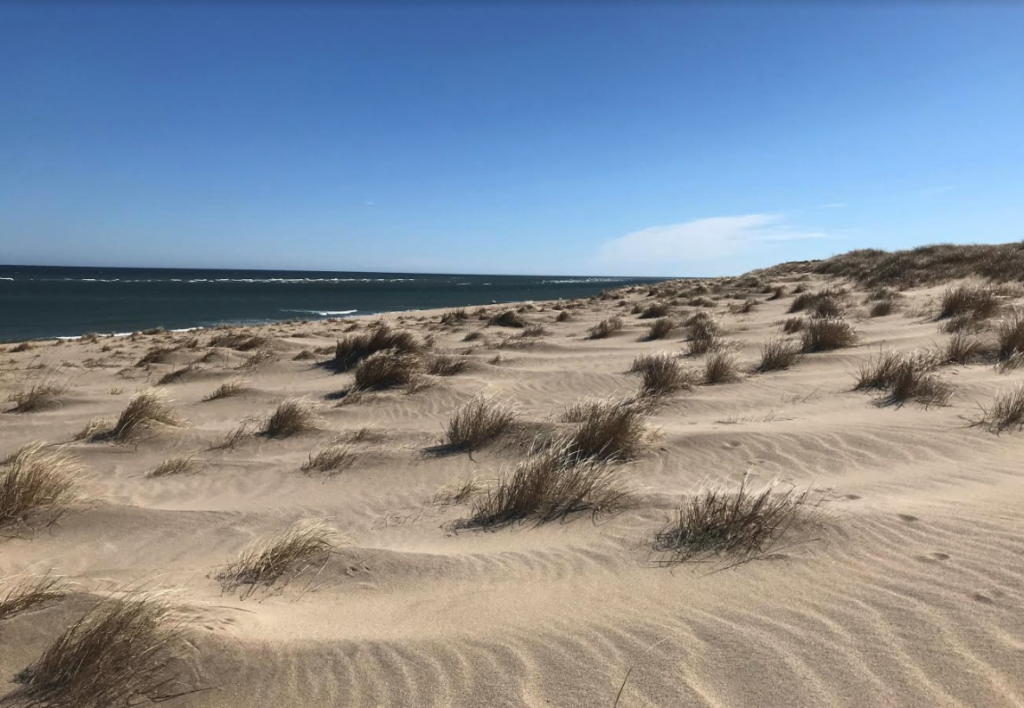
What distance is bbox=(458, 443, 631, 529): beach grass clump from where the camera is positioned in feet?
11.5

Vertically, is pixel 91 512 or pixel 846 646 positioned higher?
pixel 846 646

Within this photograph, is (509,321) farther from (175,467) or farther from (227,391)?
(175,467)

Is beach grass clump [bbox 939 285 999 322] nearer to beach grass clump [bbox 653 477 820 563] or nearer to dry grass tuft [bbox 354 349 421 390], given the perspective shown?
beach grass clump [bbox 653 477 820 563]

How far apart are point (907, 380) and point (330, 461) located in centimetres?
553

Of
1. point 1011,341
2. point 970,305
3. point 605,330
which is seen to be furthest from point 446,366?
point 970,305

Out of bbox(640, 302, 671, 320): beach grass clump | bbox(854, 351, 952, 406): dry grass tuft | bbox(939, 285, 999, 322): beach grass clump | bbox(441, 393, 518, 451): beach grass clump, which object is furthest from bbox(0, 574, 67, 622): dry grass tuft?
bbox(640, 302, 671, 320): beach grass clump

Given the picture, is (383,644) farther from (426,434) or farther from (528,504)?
(426,434)

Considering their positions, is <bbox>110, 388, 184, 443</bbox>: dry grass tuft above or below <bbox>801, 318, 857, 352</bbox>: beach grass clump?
below

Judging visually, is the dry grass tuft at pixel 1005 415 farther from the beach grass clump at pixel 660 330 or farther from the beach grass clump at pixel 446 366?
the beach grass clump at pixel 660 330

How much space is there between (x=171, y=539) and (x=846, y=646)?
3.70 m

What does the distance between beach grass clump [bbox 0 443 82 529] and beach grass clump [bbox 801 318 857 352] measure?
28.5 ft

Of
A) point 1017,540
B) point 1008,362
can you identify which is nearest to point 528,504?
point 1017,540

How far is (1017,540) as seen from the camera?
8.91ft

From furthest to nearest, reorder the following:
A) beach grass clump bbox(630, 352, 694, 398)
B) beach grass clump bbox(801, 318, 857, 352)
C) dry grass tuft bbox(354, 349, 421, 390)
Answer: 1. beach grass clump bbox(801, 318, 857, 352)
2. dry grass tuft bbox(354, 349, 421, 390)
3. beach grass clump bbox(630, 352, 694, 398)
